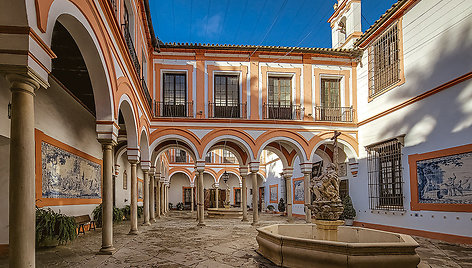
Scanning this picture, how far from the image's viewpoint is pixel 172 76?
15578 mm

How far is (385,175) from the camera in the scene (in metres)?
12.8

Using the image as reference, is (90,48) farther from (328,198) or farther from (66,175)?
(66,175)

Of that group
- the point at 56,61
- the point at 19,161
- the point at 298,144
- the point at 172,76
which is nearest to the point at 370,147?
the point at 298,144

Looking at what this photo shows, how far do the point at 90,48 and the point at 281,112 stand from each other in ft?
34.8

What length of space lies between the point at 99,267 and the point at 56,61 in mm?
4272

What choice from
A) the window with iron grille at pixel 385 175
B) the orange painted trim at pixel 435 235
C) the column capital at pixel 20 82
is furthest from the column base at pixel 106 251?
the window with iron grille at pixel 385 175

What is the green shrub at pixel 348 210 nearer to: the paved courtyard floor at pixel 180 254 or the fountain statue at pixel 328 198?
the paved courtyard floor at pixel 180 254

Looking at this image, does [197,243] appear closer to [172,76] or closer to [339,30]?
[172,76]

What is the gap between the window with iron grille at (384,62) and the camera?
12508 mm

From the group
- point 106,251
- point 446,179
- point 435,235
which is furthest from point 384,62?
point 106,251

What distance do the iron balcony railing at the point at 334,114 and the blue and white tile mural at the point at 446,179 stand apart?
5.06 metres

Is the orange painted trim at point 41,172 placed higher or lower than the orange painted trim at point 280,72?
lower

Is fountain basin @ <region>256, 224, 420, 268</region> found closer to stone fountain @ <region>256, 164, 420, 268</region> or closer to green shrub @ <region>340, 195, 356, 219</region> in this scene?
stone fountain @ <region>256, 164, 420, 268</region>

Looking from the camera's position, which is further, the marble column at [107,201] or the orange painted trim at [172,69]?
the orange painted trim at [172,69]
